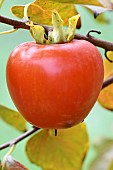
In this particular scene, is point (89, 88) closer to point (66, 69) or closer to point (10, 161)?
point (66, 69)

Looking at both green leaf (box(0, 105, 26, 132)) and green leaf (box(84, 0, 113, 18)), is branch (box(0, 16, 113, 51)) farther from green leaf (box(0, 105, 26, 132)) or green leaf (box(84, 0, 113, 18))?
green leaf (box(0, 105, 26, 132))

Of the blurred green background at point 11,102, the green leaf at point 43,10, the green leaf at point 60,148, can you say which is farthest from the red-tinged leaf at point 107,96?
the blurred green background at point 11,102

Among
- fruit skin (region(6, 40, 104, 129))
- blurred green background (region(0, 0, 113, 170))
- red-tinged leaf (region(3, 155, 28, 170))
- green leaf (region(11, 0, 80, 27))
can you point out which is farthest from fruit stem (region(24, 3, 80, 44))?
blurred green background (region(0, 0, 113, 170))

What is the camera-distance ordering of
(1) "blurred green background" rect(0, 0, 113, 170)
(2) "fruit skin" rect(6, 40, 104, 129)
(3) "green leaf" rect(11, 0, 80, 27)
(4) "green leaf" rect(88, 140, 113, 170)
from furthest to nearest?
(1) "blurred green background" rect(0, 0, 113, 170) < (4) "green leaf" rect(88, 140, 113, 170) < (3) "green leaf" rect(11, 0, 80, 27) < (2) "fruit skin" rect(6, 40, 104, 129)

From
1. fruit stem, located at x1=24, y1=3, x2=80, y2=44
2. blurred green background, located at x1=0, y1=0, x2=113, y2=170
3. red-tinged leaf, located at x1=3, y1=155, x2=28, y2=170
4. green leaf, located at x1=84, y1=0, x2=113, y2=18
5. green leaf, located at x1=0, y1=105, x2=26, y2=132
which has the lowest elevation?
blurred green background, located at x1=0, y1=0, x2=113, y2=170

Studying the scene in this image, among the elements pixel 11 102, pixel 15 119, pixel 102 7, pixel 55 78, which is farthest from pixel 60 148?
pixel 11 102

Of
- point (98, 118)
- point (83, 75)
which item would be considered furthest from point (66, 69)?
point (98, 118)

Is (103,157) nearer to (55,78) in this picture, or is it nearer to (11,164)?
(11,164)
